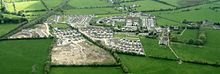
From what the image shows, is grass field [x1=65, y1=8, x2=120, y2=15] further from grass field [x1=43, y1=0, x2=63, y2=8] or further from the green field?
the green field

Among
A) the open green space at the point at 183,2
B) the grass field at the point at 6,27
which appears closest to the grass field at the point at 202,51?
the grass field at the point at 6,27

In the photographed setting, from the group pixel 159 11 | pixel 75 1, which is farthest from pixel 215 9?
pixel 75 1

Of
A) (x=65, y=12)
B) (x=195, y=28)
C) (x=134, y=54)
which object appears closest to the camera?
(x=134, y=54)

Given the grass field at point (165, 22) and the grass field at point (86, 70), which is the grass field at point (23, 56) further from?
the grass field at point (165, 22)

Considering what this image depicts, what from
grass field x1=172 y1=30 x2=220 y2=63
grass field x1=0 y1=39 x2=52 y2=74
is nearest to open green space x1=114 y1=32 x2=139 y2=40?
grass field x1=172 y1=30 x2=220 y2=63

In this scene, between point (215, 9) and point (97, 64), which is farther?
point (215, 9)

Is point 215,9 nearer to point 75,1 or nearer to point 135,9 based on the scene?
point 135,9

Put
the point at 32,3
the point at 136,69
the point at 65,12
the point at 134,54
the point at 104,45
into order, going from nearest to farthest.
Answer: the point at 136,69
the point at 134,54
the point at 104,45
the point at 65,12
the point at 32,3

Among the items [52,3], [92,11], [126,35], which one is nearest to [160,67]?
[126,35]
